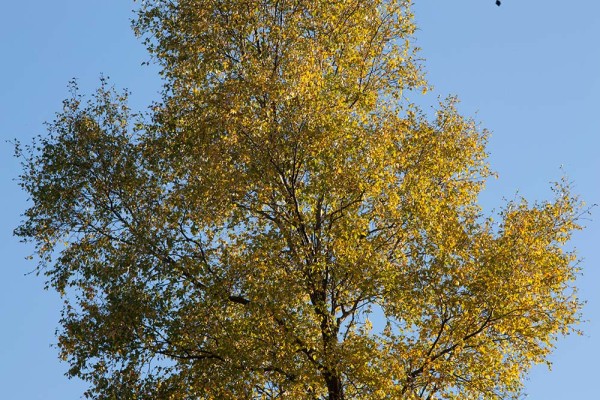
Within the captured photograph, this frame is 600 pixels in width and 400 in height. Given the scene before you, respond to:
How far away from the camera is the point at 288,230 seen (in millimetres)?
27516

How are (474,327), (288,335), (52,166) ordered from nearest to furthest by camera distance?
(288,335), (474,327), (52,166)

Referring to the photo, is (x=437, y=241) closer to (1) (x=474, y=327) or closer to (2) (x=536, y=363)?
(1) (x=474, y=327)

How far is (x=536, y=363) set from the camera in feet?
97.2

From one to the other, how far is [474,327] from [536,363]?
3045 millimetres

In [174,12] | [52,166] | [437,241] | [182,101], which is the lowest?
[437,241]

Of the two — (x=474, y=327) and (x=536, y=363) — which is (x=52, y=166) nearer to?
(x=474, y=327)

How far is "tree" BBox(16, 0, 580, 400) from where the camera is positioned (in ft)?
88.2

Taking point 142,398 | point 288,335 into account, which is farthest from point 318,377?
point 142,398

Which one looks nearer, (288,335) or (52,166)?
(288,335)

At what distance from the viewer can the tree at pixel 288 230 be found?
26.9 m

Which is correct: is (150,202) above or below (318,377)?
above

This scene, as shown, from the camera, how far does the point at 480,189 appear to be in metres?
31.9

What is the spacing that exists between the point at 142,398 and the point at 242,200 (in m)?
6.34

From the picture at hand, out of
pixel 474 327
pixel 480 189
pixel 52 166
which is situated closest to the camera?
pixel 474 327
